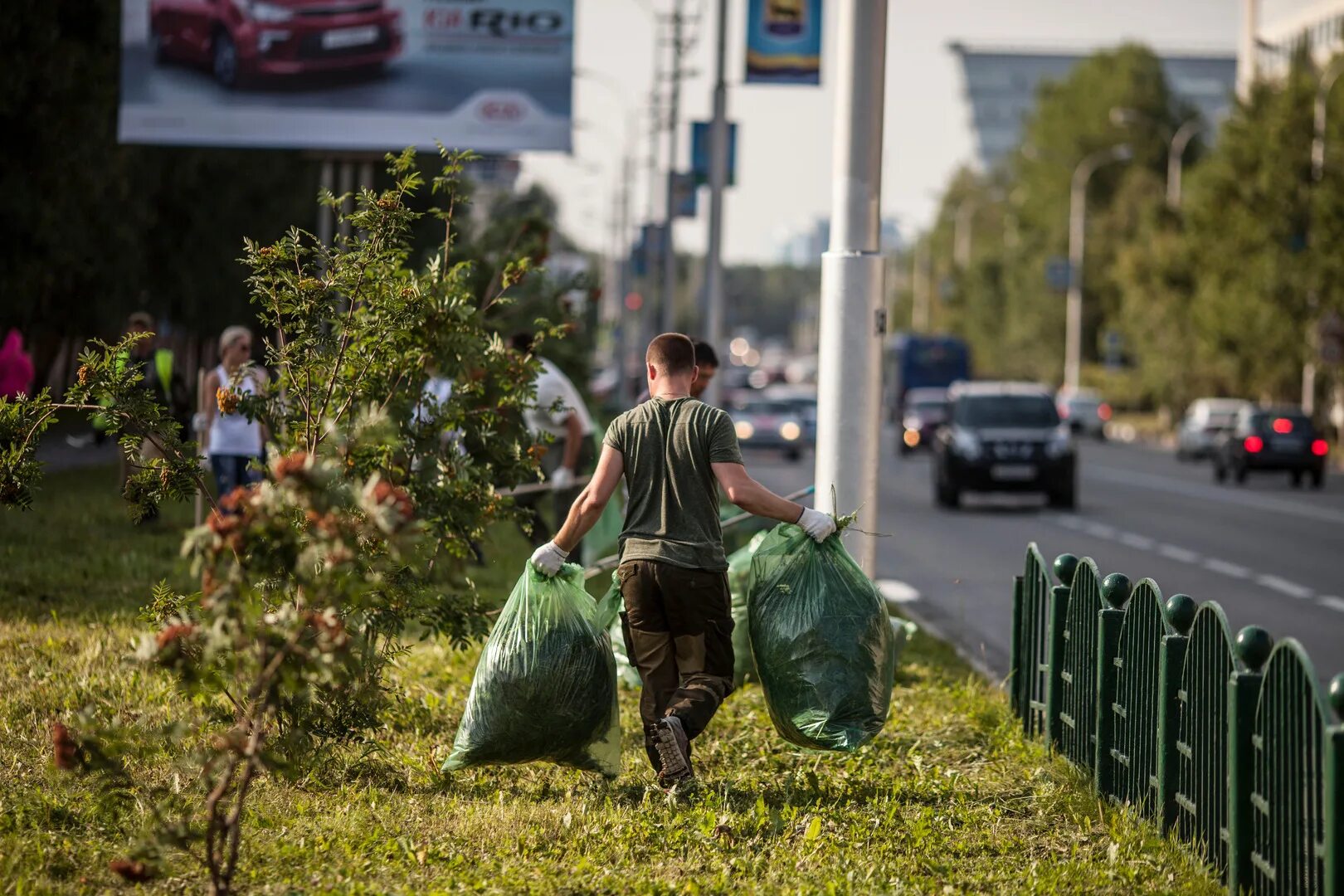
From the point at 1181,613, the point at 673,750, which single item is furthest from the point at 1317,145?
the point at 673,750

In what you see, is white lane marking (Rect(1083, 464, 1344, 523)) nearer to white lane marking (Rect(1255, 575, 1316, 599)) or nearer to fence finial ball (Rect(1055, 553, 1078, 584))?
white lane marking (Rect(1255, 575, 1316, 599))

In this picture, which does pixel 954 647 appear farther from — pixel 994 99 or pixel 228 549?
pixel 994 99

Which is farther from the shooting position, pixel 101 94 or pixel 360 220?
pixel 101 94

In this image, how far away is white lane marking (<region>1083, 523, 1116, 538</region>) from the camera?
70.1 ft

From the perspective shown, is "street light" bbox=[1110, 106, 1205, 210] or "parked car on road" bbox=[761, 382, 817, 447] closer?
"parked car on road" bbox=[761, 382, 817, 447]

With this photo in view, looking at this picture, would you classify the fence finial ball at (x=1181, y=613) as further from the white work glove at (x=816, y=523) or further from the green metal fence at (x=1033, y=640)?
the green metal fence at (x=1033, y=640)

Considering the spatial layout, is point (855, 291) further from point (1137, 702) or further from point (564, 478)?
point (564, 478)

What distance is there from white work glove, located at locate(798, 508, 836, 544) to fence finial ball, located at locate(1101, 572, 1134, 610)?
0.96 metres

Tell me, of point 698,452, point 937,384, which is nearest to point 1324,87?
point 937,384

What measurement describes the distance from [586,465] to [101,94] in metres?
11.0

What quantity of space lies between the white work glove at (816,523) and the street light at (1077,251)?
6606 centimetres

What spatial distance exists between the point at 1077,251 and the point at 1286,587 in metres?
59.7

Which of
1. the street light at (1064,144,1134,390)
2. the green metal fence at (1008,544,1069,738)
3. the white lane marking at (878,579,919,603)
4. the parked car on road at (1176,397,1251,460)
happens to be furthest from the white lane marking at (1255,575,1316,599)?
the street light at (1064,144,1134,390)

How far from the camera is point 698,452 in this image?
6.51 metres
